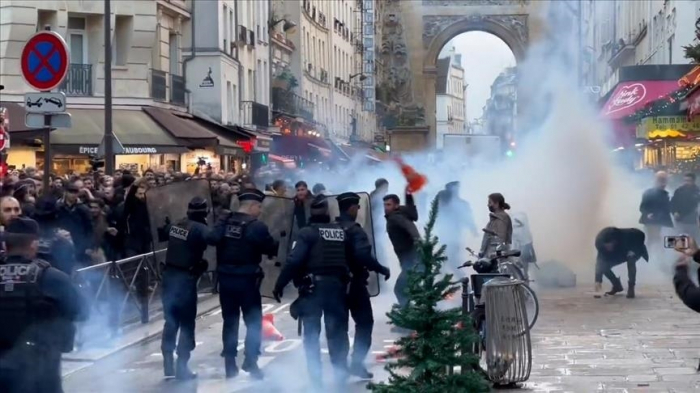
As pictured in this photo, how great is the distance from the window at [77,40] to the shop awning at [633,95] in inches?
505

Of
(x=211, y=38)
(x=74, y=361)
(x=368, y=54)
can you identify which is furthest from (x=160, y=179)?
(x=368, y=54)

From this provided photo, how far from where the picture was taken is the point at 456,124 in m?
185

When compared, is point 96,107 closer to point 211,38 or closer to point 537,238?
point 211,38

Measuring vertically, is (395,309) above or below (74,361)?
above

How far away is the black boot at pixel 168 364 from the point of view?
518 inches

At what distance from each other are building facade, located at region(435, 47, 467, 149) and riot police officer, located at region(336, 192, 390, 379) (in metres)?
153

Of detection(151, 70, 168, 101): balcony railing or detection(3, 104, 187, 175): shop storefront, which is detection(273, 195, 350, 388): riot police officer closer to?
detection(3, 104, 187, 175): shop storefront

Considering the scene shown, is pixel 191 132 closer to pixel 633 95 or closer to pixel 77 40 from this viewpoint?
pixel 77 40

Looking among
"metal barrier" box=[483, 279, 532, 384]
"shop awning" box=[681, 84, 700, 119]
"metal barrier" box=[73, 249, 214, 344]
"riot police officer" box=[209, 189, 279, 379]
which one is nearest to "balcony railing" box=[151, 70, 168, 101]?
"shop awning" box=[681, 84, 700, 119]

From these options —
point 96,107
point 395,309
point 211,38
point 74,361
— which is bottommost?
point 74,361

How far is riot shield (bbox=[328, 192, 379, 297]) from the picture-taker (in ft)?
46.9

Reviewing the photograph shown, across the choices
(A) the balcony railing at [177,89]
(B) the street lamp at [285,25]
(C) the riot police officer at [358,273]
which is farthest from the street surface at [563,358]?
(B) the street lamp at [285,25]

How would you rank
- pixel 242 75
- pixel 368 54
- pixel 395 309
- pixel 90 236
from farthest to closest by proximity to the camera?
pixel 368 54, pixel 242 75, pixel 90 236, pixel 395 309

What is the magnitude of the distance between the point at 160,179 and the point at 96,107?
41.0 feet
